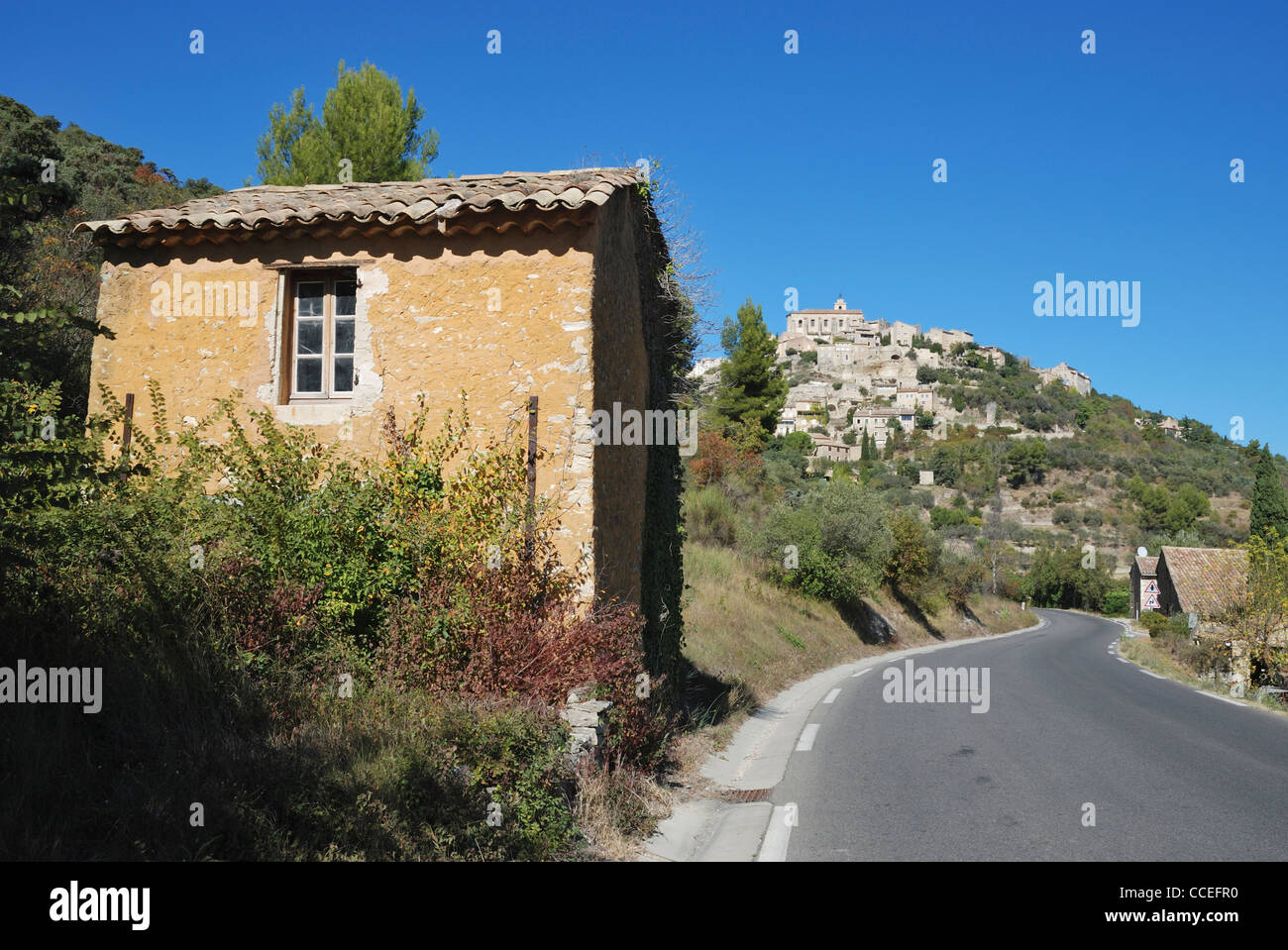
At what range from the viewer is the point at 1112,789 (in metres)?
7.71

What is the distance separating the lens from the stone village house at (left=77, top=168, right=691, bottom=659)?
768 centimetres

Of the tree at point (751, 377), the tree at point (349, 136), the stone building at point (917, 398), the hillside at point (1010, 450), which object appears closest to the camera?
the tree at point (349, 136)

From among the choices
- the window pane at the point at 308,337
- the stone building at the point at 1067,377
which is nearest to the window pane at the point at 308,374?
the window pane at the point at 308,337

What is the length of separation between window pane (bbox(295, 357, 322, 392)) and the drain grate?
5.60 meters

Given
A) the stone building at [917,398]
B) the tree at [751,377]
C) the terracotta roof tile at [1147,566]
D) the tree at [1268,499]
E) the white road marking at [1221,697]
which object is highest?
the stone building at [917,398]

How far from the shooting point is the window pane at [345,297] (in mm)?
8516

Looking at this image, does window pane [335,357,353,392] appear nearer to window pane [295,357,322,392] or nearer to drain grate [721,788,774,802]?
window pane [295,357,322,392]

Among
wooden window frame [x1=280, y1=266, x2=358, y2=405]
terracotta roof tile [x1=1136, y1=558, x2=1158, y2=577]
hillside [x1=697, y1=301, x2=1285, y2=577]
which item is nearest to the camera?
wooden window frame [x1=280, y1=266, x2=358, y2=405]

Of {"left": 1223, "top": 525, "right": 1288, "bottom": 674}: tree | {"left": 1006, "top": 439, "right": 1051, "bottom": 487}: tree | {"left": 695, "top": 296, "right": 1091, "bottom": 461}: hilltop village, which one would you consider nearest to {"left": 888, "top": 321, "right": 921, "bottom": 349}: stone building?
{"left": 695, "top": 296, "right": 1091, "bottom": 461}: hilltop village

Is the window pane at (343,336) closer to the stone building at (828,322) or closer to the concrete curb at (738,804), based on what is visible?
the concrete curb at (738,804)

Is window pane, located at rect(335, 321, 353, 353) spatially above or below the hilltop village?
below

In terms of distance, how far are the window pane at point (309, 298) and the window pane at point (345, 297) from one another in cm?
18
